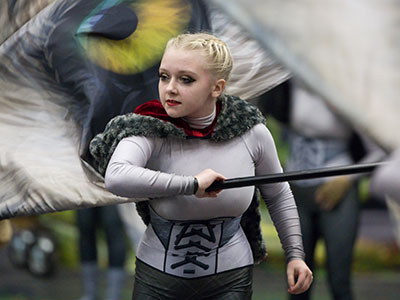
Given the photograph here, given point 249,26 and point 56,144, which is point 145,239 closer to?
point 56,144

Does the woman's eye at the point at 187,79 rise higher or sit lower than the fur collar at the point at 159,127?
higher

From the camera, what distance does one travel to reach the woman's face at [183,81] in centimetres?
193

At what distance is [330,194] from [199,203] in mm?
1498

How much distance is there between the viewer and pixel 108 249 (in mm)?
4324

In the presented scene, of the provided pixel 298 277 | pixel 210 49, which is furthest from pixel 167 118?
pixel 298 277

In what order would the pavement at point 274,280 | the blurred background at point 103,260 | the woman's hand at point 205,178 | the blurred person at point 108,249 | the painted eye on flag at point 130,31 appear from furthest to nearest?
the blurred background at point 103,260 < the pavement at point 274,280 < the blurred person at point 108,249 < the painted eye on flag at point 130,31 < the woman's hand at point 205,178

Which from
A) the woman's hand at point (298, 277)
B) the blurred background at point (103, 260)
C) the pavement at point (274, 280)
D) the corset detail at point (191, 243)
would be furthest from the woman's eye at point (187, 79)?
the blurred background at point (103, 260)

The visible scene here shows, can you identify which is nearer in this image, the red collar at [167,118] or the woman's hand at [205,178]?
the woman's hand at [205,178]

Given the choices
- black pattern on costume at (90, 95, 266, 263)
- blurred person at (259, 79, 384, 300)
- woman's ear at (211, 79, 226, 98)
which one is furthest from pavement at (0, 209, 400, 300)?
woman's ear at (211, 79, 226, 98)

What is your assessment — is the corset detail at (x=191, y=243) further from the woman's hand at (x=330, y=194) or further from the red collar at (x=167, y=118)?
the woman's hand at (x=330, y=194)

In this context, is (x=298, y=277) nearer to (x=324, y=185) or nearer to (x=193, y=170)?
(x=193, y=170)

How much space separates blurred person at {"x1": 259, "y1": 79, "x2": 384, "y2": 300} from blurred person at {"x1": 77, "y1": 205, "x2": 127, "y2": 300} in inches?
45.5

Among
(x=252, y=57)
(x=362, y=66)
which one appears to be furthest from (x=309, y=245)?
(x=362, y=66)

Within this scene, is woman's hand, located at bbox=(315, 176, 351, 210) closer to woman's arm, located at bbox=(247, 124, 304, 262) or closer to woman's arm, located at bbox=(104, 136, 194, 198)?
woman's arm, located at bbox=(247, 124, 304, 262)
